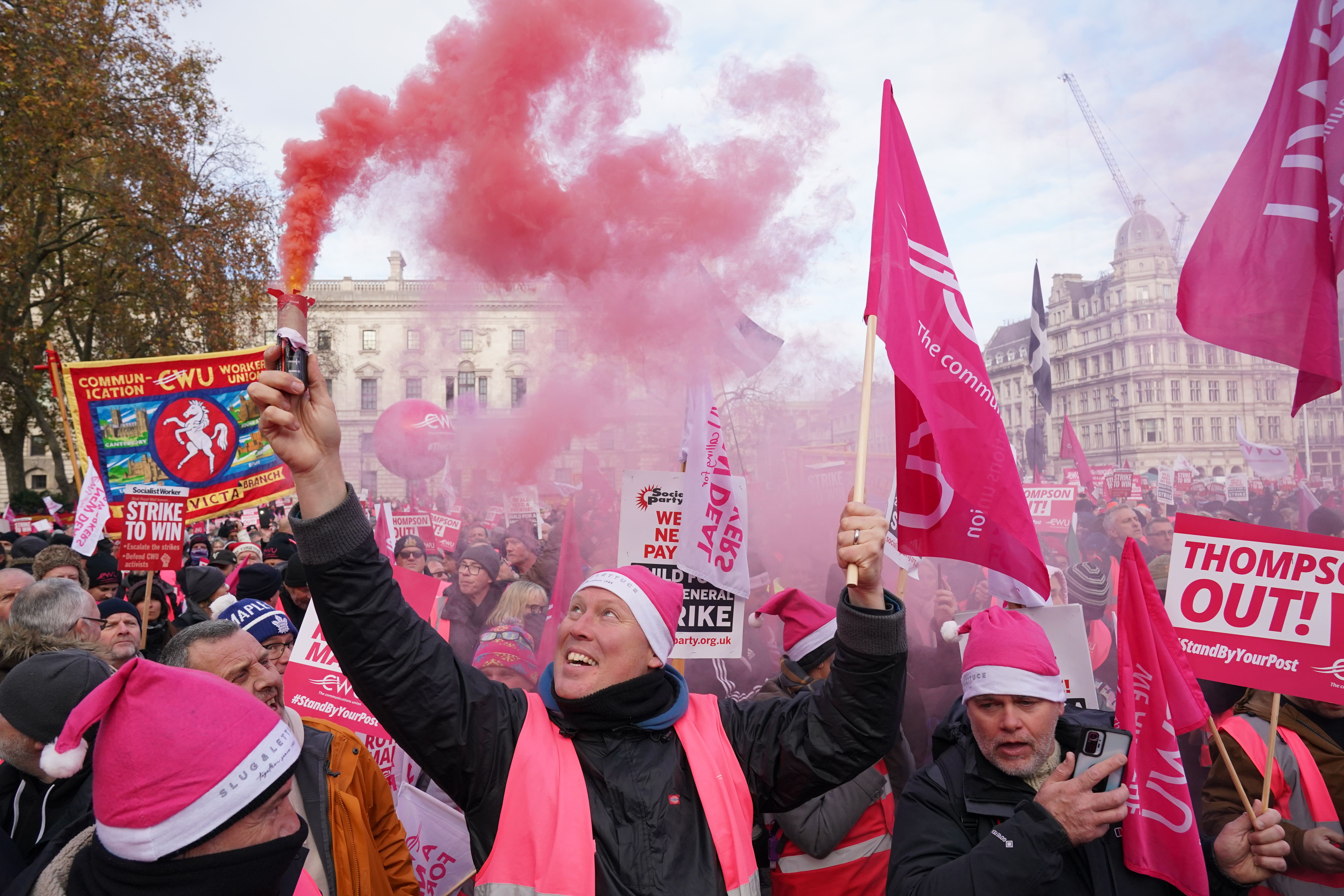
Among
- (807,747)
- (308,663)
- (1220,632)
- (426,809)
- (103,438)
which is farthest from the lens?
(103,438)

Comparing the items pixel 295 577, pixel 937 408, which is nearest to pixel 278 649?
pixel 295 577

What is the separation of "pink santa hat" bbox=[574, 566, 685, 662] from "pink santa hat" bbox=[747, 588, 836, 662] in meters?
1.33

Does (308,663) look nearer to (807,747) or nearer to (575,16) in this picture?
(807,747)

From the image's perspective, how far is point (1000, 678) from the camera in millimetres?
2607

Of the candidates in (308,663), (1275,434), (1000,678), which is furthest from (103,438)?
(1275,434)

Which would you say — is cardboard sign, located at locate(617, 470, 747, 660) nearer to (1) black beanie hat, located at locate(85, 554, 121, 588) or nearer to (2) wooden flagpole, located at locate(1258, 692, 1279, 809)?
(2) wooden flagpole, located at locate(1258, 692, 1279, 809)

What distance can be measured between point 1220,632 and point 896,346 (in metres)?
1.44

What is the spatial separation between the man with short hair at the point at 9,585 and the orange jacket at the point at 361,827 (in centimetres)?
326

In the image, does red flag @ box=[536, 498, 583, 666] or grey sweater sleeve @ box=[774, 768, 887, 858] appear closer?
grey sweater sleeve @ box=[774, 768, 887, 858]

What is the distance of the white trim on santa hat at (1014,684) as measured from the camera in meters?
2.57

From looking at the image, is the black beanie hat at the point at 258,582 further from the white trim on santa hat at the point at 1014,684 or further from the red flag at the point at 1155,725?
the red flag at the point at 1155,725

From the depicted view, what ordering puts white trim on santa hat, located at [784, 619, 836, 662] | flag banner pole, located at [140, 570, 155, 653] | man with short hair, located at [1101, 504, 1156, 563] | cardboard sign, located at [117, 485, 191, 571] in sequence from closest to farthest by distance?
white trim on santa hat, located at [784, 619, 836, 662] → flag banner pole, located at [140, 570, 155, 653] → cardboard sign, located at [117, 485, 191, 571] → man with short hair, located at [1101, 504, 1156, 563]

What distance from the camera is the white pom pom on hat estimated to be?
1.84 m

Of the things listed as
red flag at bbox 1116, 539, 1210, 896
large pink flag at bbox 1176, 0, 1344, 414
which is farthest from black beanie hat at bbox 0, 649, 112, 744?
large pink flag at bbox 1176, 0, 1344, 414
